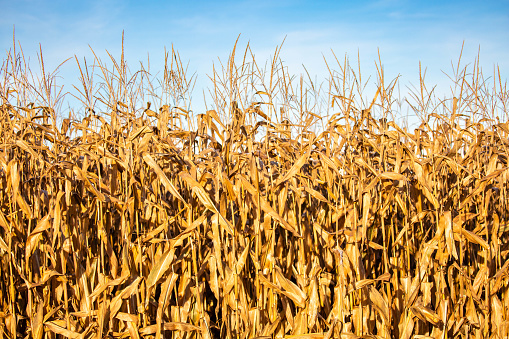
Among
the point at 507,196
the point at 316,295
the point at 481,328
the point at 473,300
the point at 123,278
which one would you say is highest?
the point at 507,196

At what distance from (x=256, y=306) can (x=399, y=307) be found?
0.91 m

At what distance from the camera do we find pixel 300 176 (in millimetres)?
2428

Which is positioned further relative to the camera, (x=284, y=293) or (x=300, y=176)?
(x=300, y=176)

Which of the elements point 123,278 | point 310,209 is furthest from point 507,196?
point 123,278

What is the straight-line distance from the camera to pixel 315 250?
98.3 inches

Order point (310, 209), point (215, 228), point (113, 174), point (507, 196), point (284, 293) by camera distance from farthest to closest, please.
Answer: point (507, 196), point (310, 209), point (113, 174), point (284, 293), point (215, 228)

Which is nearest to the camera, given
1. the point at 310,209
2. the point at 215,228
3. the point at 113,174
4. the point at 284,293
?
the point at 215,228

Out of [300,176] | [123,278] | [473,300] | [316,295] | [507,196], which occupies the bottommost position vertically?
[473,300]

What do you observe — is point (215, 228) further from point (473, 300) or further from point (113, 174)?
point (473, 300)

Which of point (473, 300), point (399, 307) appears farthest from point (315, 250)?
point (473, 300)

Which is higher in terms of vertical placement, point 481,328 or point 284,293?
point 284,293

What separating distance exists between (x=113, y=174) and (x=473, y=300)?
240 cm

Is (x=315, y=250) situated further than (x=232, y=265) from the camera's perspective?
Yes

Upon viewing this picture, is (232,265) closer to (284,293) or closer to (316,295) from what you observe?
(284,293)
